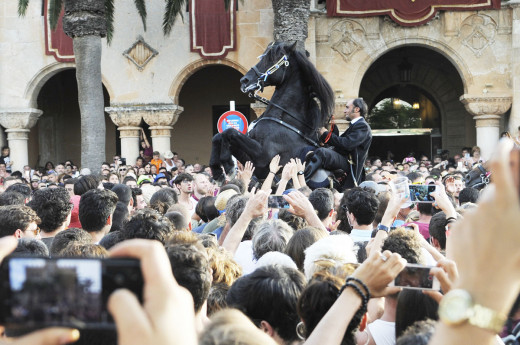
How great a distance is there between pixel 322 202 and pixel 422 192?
1.04 metres

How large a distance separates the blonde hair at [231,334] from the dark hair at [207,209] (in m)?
5.42

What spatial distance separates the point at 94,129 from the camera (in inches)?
597

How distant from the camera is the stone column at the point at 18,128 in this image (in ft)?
65.4

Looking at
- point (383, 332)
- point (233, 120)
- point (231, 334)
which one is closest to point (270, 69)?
point (233, 120)

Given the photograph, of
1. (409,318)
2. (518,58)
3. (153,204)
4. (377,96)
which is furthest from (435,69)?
(409,318)

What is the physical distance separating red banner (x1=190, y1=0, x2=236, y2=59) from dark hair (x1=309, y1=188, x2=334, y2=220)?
13.4m

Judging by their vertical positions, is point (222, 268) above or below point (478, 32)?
below

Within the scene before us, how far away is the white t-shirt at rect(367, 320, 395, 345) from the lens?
303cm

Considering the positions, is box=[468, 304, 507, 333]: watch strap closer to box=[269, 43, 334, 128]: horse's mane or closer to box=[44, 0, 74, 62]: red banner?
box=[269, 43, 334, 128]: horse's mane

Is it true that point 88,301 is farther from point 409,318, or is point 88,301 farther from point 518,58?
point 518,58

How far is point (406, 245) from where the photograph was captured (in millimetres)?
3246

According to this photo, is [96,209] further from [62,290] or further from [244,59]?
[244,59]

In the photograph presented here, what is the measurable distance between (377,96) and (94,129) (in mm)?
12843

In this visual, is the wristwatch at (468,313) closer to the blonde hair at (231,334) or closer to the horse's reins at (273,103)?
the blonde hair at (231,334)
